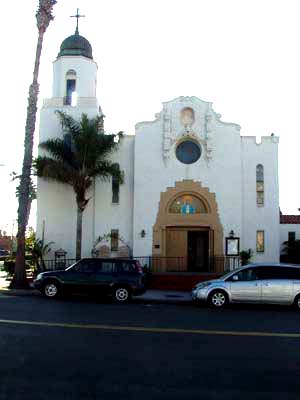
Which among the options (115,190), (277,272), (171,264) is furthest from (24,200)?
(277,272)

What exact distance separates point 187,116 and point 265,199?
19.5 feet

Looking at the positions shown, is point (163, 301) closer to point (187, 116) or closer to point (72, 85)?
point (187, 116)

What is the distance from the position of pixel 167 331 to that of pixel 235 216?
681 inches

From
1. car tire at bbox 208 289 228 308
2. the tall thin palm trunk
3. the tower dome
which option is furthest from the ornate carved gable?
car tire at bbox 208 289 228 308

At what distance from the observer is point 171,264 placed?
29.2m

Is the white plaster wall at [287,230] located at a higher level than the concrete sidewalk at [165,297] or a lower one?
higher

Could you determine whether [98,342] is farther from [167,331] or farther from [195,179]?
Result: [195,179]

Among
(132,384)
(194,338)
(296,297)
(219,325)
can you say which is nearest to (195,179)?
(296,297)

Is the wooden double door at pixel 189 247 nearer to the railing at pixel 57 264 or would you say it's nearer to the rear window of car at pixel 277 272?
the railing at pixel 57 264

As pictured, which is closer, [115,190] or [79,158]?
[79,158]

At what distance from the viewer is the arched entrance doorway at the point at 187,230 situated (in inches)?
1139

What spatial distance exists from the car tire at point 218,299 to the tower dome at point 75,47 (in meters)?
17.3

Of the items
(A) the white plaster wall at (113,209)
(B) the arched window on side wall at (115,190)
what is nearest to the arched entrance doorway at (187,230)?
(A) the white plaster wall at (113,209)

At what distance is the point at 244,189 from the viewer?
29.6 meters
